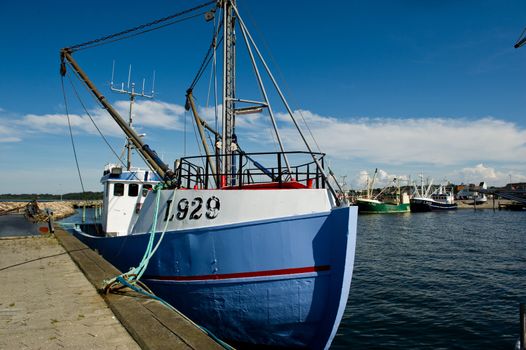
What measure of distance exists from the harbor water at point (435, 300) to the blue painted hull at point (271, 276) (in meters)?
3.20

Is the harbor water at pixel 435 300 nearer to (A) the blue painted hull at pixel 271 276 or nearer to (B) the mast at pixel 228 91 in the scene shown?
(A) the blue painted hull at pixel 271 276

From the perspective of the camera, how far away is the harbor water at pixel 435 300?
940 centimetres

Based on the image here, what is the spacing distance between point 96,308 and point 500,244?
30.7 m

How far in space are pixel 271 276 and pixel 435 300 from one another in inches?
362

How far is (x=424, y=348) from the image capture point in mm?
8844

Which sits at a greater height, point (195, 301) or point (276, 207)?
point (276, 207)

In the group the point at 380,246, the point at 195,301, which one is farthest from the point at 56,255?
the point at 380,246

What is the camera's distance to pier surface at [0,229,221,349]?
4336mm

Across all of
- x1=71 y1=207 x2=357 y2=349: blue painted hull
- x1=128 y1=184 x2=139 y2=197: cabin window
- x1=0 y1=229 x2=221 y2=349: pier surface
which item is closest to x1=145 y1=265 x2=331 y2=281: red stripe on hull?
x1=71 y1=207 x2=357 y2=349: blue painted hull

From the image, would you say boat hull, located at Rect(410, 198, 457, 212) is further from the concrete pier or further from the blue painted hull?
the concrete pier

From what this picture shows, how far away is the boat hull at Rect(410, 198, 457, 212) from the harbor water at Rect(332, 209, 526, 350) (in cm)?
5851

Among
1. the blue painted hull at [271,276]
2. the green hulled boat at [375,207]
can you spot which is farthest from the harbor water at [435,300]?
the green hulled boat at [375,207]

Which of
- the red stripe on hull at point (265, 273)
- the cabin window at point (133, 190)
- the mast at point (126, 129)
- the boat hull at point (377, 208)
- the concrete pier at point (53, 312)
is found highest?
the mast at point (126, 129)

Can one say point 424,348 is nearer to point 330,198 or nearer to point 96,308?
point 330,198
